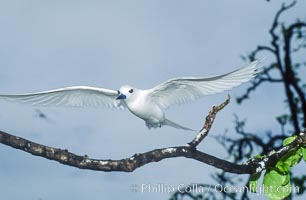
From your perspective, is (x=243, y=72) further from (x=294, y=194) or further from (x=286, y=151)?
(x=294, y=194)

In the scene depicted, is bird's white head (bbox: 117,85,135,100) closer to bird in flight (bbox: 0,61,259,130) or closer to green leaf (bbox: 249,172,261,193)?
bird in flight (bbox: 0,61,259,130)

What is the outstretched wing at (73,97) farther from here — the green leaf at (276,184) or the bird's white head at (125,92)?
the green leaf at (276,184)

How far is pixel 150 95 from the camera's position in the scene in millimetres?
1257

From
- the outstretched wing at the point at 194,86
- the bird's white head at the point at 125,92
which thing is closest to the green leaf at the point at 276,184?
the outstretched wing at the point at 194,86

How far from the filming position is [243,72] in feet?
3.91

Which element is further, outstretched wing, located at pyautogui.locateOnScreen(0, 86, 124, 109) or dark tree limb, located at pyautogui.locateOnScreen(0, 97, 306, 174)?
outstretched wing, located at pyautogui.locateOnScreen(0, 86, 124, 109)

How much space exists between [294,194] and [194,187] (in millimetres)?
260

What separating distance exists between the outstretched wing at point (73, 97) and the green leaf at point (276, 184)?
36 cm

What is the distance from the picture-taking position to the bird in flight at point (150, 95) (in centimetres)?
121

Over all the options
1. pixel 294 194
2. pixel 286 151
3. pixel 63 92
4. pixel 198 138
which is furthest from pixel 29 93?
pixel 294 194

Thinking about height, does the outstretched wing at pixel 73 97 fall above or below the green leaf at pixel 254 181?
above

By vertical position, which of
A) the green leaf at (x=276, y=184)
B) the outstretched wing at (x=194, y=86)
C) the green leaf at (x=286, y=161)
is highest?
the outstretched wing at (x=194, y=86)

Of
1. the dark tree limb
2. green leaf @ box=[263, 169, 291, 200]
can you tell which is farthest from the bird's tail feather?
green leaf @ box=[263, 169, 291, 200]

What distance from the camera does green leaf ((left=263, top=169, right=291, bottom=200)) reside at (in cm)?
119
